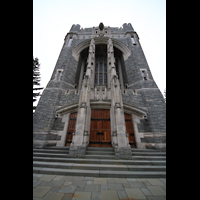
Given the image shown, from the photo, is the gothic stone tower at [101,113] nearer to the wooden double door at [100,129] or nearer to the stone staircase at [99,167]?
Result: the wooden double door at [100,129]

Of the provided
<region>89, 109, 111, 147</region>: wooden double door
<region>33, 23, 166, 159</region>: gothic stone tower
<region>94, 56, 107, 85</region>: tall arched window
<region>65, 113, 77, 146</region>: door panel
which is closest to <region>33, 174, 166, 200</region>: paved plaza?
<region>33, 23, 166, 159</region>: gothic stone tower

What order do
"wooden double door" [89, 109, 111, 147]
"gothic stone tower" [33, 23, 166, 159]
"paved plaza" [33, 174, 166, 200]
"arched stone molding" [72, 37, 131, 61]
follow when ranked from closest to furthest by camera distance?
"paved plaza" [33, 174, 166, 200] < "gothic stone tower" [33, 23, 166, 159] < "wooden double door" [89, 109, 111, 147] < "arched stone molding" [72, 37, 131, 61]

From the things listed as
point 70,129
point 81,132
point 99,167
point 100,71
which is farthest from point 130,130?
point 100,71

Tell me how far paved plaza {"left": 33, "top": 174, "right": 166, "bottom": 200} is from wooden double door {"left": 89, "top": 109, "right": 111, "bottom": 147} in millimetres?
3118

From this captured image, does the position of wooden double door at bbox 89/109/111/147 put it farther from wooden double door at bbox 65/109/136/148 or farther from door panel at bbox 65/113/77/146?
door panel at bbox 65/113/77/146

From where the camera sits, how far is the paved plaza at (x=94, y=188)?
2.16 meters

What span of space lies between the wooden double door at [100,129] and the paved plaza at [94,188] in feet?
10.2

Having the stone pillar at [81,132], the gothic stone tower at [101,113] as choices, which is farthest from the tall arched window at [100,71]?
the stone pillar at [81,132]

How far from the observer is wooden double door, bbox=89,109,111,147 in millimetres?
6095

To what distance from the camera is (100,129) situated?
6.47 m

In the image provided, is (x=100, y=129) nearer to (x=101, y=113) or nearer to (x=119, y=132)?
(x=101, y=113)

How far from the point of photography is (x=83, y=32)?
1403cm
